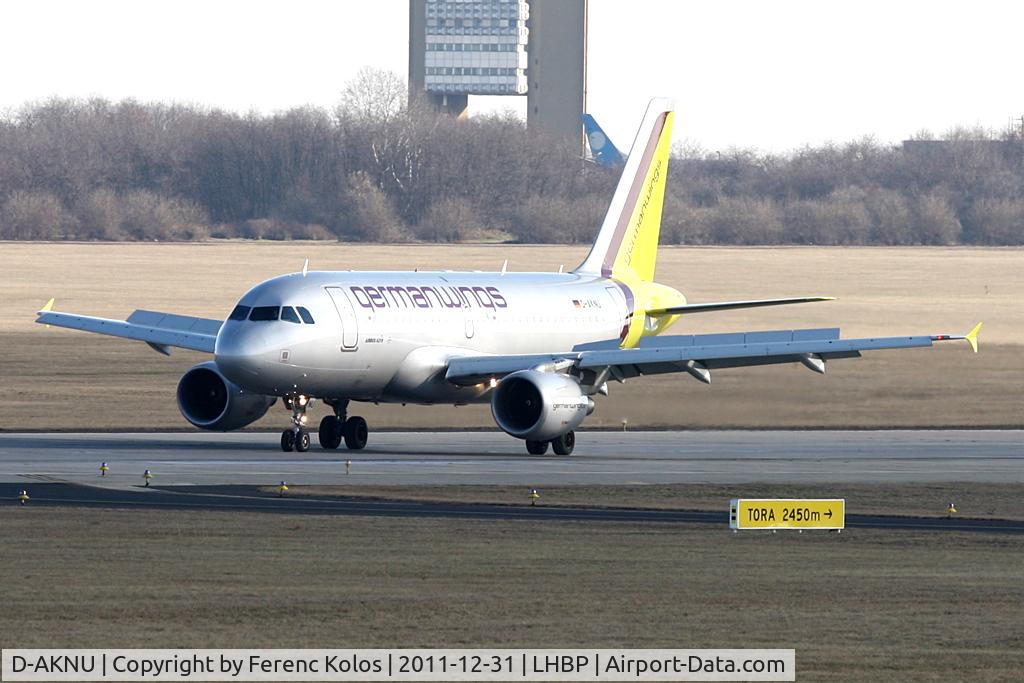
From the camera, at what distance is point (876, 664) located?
1956 centimetres

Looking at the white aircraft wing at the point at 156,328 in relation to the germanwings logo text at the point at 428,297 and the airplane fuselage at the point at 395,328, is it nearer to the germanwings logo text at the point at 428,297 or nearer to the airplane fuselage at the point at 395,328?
the airplane fuselage at the point at 395,328

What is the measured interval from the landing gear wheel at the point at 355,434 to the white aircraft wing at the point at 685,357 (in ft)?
Result: 8.33

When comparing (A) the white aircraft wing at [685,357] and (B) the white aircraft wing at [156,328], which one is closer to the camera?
(A) the white aircraft wing at [685,357]

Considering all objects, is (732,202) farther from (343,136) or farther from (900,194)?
(343,136)

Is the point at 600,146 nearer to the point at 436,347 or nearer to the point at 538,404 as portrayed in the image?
the point at 436,347

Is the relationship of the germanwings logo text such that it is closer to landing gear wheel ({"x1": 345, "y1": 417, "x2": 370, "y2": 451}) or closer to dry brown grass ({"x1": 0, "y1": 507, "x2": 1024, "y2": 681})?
landing gear wheel ({"x1": 345, "y1": 417, "x2": 370, "y2": 451})

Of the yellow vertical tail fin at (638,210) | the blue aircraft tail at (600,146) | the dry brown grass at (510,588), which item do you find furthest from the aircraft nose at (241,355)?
the blue aircraft tail at (600,146)

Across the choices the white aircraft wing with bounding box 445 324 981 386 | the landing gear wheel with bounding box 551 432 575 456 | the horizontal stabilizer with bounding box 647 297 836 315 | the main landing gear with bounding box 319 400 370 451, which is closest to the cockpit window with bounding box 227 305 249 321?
the main landing gear with bounding box 319 400 370 451

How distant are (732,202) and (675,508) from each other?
129880mm

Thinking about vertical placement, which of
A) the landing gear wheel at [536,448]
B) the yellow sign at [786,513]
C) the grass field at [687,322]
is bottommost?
the grass field at [687,322]

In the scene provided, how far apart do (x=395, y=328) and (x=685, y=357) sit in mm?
6627

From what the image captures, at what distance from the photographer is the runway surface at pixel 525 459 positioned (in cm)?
4069

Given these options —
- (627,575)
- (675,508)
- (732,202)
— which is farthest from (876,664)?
(732,202)

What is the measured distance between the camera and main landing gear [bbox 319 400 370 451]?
1922 inches
